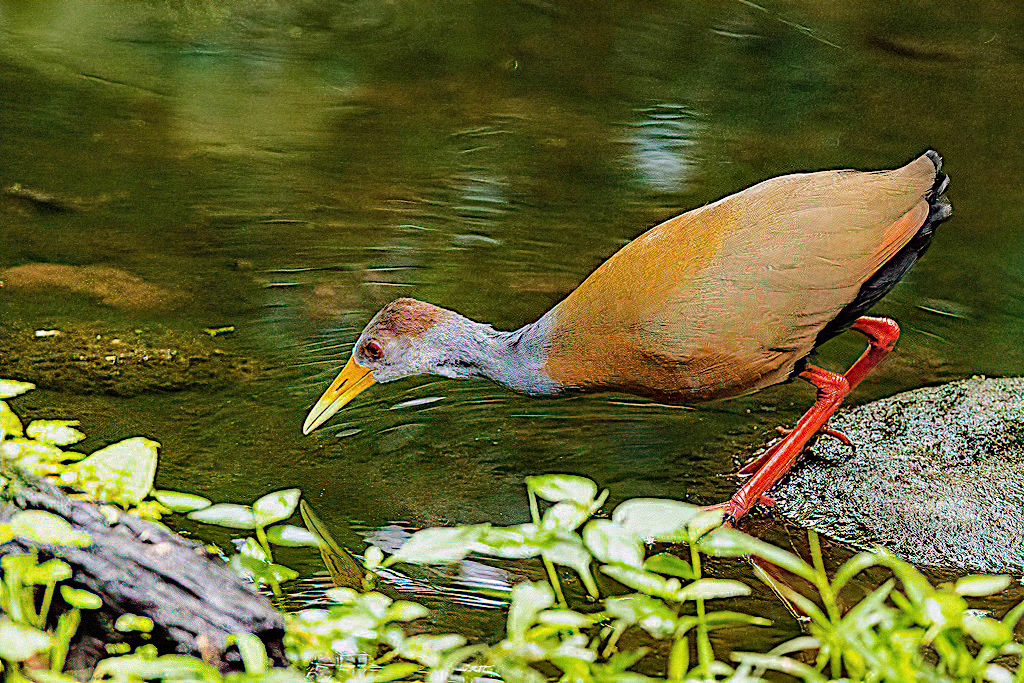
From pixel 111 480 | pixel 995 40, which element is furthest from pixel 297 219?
pixel 995 40

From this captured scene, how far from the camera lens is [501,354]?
4078mm

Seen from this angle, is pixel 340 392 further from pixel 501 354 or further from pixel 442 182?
pixel 442 182

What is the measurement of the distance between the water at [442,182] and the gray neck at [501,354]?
0.28 m

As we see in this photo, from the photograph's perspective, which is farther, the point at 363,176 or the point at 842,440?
the point at 363,176

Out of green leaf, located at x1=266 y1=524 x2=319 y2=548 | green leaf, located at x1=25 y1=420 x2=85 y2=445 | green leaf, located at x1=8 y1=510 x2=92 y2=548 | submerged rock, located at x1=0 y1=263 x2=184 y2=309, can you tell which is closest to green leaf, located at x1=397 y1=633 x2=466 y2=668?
green leaf, located at x1=266 y1=524 x2=319 y2=548

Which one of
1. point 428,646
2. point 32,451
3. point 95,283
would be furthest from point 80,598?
point 95,283

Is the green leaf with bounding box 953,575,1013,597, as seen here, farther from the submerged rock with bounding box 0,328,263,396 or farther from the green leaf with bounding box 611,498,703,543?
the submerged rock with bounding box 0,328,263,396

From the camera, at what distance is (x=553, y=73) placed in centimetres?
815

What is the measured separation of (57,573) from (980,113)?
23.5 ft

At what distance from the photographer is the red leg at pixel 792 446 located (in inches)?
150

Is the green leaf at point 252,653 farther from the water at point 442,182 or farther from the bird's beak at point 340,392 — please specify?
the bird's beak at point 340,392

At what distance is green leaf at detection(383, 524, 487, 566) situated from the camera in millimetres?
2043

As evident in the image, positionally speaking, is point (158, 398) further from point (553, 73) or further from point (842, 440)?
point (553, 73)

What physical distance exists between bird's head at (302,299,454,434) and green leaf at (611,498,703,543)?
204 centimetres
